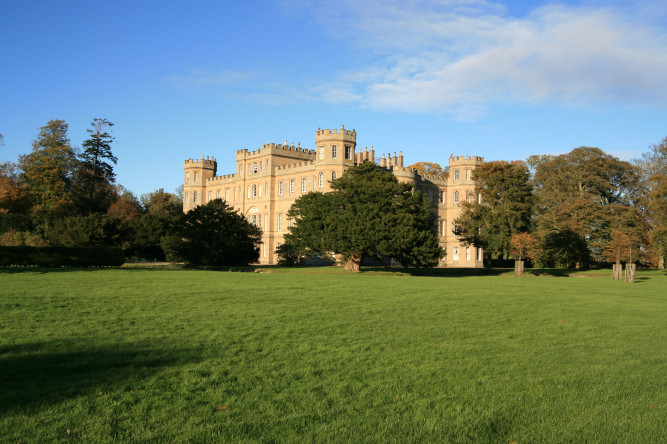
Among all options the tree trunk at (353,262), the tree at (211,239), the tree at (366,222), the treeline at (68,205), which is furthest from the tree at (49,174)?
the tree trunk at (353,262)

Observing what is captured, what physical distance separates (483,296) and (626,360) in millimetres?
9099

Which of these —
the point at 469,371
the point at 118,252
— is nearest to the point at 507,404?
the point at 469,371

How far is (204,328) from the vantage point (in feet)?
33.9

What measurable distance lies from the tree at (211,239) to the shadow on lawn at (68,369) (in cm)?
3009

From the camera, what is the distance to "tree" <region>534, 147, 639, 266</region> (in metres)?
46.9

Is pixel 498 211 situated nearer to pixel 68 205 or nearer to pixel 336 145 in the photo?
pixel 336 145

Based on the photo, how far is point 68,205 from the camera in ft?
154

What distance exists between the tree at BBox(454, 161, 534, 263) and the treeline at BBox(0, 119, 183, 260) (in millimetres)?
23884

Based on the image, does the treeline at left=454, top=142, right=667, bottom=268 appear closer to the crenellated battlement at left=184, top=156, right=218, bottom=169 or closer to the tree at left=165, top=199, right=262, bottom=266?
the tree at left=165, top=199, right=262, bottom=266

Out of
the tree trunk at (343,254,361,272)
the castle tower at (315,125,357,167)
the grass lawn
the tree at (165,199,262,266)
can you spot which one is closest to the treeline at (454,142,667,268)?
the castle tower at (315,125,357,167)

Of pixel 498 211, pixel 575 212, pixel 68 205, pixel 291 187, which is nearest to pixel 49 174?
pixel 68 205

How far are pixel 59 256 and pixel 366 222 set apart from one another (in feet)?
55.8

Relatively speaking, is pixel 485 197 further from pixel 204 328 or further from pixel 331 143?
pixel 204 328

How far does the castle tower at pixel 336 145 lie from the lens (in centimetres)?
5141
